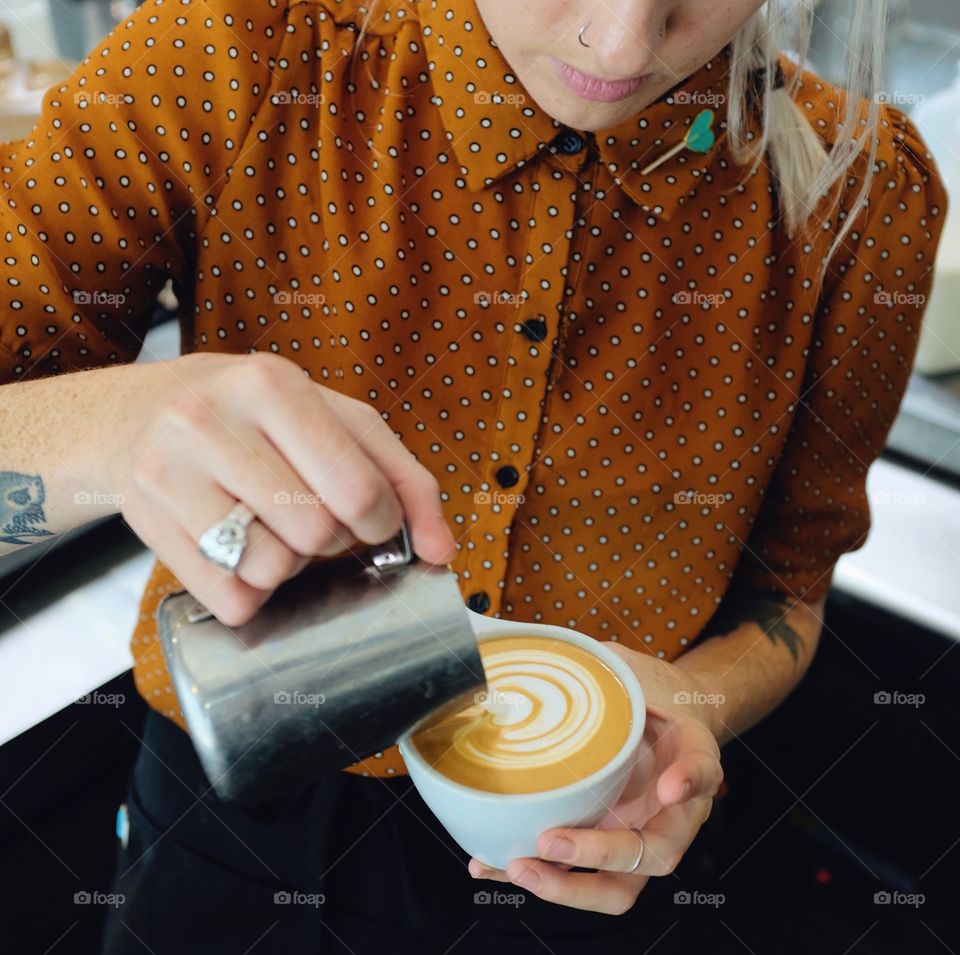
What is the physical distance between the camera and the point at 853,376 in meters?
1.21

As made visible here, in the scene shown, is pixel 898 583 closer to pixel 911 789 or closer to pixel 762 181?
pixel 911 789

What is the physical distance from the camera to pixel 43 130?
95 centimetres

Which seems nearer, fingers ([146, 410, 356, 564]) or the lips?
fingers ([146, 410, 356, 564])

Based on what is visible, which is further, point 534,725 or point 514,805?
point 534,725

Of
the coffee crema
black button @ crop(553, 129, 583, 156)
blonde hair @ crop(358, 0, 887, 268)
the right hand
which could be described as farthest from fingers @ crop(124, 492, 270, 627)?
blonde hair @ crop(358, 0, 887, 268)

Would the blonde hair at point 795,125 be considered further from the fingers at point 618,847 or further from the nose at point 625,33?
the fingers at point 618,847

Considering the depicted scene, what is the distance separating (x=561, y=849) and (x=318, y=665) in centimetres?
25

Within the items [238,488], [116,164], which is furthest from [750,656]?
[116,164]

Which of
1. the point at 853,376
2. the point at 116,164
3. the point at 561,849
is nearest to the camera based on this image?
the point at 561,849

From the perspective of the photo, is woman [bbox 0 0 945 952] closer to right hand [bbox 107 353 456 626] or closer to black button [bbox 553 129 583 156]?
black button [bbox 553 129 583 156]

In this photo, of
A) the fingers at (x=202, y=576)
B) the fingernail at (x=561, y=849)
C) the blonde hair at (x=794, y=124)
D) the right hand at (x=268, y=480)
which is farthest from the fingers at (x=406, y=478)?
the blonde hair at (x=794, y=124)

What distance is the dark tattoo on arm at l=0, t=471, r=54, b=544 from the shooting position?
792 millimetres

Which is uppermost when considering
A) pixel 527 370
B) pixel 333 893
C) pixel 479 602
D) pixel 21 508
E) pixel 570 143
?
pixel 570 143

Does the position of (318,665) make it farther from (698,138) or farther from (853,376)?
(853,376)
